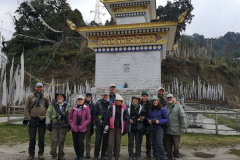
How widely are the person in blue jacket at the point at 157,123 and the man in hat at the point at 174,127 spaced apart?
0.23 meters

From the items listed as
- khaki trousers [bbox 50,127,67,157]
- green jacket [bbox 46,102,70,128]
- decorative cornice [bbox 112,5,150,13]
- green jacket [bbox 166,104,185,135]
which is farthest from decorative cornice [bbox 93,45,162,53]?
khaki trousers [bbox 50,127,67,157]

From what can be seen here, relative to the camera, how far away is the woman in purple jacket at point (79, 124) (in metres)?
4.46

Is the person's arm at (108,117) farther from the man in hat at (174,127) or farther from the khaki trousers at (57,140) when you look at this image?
the man in hat at (174,127)

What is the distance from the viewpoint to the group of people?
4.55 metres

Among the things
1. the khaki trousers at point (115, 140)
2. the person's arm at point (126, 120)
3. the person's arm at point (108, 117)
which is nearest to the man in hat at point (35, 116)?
the person's arm at point (108, 117)

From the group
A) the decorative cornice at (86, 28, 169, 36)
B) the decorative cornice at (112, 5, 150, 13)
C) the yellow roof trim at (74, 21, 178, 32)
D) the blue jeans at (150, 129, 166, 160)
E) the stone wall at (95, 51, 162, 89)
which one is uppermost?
the decorative cornice at (112, 5, 150, 13)

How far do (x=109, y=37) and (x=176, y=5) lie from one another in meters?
31.8

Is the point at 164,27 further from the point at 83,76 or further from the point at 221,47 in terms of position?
the point at 221,47

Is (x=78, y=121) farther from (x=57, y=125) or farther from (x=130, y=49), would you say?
(x=130, y=49)

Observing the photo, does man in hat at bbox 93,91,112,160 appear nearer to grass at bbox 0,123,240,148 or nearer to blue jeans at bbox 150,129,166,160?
blue jeans at bbox 150,129,166,160

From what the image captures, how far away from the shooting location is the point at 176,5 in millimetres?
38750

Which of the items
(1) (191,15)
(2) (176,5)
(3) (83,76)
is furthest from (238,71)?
(3) (83,76)

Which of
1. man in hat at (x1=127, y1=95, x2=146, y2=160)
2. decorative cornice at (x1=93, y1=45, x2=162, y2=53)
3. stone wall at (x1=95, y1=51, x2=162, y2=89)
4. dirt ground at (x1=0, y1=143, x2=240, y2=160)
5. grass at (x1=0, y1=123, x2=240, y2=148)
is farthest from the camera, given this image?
decorative cornice at (x1=93, y1=45, x2=162, y2=53)

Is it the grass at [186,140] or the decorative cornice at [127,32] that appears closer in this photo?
the grass at [186,140]
